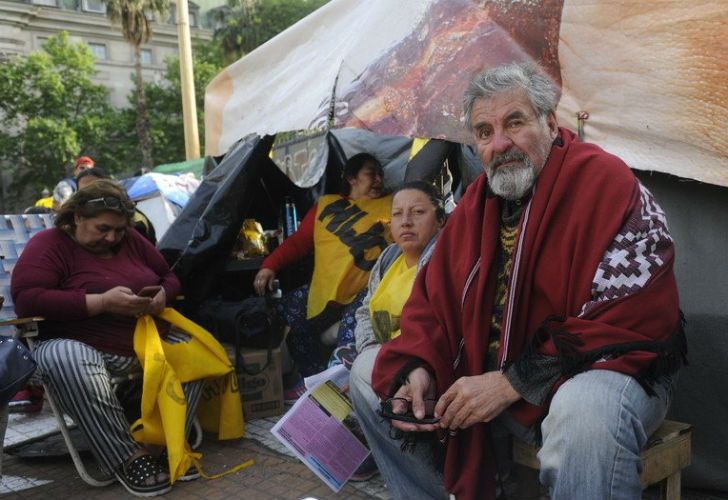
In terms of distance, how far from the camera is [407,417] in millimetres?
2182

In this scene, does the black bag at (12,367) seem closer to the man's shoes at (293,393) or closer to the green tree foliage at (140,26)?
the man's shoes at (293,393)

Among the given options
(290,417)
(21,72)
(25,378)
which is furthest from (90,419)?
(21,72)

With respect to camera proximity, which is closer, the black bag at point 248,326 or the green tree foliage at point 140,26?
the black bag at point 248,326

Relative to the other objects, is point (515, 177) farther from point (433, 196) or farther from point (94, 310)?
point (94, 310)

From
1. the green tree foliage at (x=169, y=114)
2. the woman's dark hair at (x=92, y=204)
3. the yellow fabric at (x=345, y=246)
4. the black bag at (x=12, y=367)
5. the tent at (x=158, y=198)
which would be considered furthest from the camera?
the green tree foliage at (x=169, y=114)

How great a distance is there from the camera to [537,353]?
1952mm

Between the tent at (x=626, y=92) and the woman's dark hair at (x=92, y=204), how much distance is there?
3.68 ft

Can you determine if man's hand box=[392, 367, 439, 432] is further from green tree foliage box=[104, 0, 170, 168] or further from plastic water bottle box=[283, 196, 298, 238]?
green tree foliage box=[104, 0, 170, 168]

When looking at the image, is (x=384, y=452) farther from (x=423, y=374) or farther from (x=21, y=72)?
(x=21, y=72)

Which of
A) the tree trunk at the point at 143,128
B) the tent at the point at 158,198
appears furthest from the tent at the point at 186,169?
the tree trunk at the point at 143,128

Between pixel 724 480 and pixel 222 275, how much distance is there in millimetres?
3140

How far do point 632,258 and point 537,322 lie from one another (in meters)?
0.35

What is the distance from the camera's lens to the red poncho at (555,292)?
6.03 ft

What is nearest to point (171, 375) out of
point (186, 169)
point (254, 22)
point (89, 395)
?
point (89, 395)
